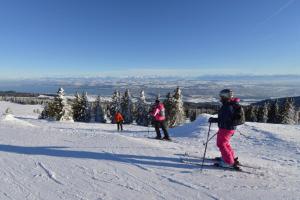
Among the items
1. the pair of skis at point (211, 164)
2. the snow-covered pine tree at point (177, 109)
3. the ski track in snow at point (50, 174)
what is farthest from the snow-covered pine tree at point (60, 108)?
the ski track in snow at point (50, 174)

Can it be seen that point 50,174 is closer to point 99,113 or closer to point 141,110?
point 141,110

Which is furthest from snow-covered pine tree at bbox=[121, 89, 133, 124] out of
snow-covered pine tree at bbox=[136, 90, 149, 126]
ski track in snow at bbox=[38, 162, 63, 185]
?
ski track in snow at bbox=[38, 162, 63, 185]

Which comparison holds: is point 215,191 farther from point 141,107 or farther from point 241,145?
point 141,107

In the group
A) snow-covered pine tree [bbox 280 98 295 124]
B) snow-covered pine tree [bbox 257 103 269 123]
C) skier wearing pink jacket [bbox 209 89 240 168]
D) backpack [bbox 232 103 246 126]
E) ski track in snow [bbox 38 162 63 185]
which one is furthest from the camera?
snow-covered pine tree [bbox 257 103 269 123]

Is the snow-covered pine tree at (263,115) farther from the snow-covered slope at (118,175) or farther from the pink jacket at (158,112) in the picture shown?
the snow-covered slope at (118,175)

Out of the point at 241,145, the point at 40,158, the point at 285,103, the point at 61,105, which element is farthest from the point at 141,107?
the point at 40,158

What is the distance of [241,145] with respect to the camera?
46.4 feet

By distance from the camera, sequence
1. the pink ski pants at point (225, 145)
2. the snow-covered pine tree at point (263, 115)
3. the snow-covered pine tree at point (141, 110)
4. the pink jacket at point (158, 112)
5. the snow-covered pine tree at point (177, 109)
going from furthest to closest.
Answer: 1. the snow-covered pine tree at point (141, 110)
2. the snow-covered pine tree at point (263, 115)
3. the snow-covered pine tree at point (177, 109)
4. the pink jacket at point (158, 112)
5. the pink ski pants at point (225, 145)

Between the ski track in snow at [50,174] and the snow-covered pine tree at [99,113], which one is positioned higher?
the ski track in snow at [50,174]

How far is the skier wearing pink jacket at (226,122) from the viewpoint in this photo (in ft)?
23.0

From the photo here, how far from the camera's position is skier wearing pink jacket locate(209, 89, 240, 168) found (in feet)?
23.0

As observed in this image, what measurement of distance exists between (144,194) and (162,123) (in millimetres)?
7744

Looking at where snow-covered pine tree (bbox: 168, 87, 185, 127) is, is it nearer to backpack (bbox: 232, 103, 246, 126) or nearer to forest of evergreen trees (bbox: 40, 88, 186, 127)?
forest of evergreen trees (bbox: 40, 88, 186, 127)

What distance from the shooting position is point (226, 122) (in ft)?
23.2
